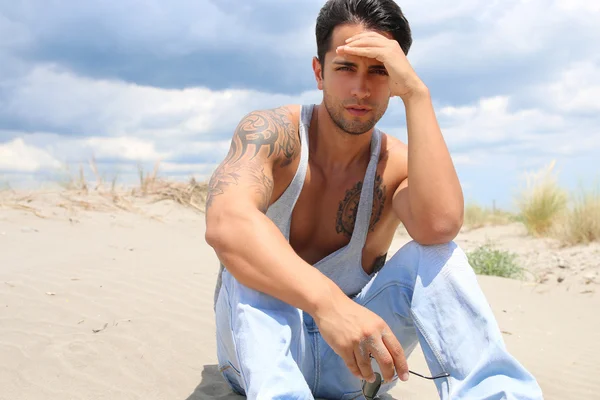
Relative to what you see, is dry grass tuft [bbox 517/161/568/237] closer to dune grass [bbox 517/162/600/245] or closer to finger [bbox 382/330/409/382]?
dune grass [bbox 517/162/600/245]

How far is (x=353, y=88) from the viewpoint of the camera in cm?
236

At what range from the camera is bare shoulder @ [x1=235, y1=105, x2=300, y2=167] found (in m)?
2.25

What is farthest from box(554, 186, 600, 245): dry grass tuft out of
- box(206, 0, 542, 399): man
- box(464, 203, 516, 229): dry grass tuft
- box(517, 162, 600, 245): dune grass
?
box(206, 0, 542, 399): man

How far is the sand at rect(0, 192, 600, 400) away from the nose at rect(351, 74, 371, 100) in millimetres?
1432

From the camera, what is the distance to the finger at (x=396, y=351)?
66.3 inches

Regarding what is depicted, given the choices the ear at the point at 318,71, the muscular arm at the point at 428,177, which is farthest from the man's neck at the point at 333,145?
the muscular arm at the point at 428,177

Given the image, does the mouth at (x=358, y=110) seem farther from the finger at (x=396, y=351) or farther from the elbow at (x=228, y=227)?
the finger at (x=396, y=351)

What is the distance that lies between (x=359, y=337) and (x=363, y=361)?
9cm

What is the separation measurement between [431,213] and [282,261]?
64 cm

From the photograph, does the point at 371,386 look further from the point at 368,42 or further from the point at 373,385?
the point at 368,42

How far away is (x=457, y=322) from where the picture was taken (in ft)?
5.99

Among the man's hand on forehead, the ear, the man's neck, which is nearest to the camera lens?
the man's hand on forehead

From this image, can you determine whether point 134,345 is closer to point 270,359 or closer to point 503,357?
point 270,359

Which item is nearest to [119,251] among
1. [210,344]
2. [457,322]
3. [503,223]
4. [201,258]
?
[201,258]
